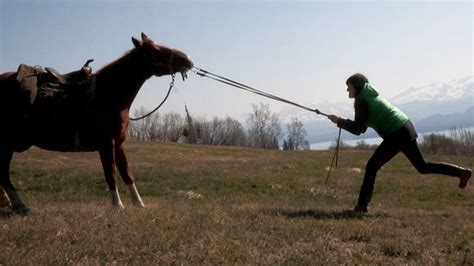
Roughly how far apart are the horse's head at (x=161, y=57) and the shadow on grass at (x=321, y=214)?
3.14m

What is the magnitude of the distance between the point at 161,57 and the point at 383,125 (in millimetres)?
4307

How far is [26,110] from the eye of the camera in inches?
288

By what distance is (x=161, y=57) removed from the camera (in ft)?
26.2

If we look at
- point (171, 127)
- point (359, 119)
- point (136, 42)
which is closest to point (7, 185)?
point (136, 42)

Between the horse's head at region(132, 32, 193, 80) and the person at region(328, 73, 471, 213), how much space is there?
3026 mm

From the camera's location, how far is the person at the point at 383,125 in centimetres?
827

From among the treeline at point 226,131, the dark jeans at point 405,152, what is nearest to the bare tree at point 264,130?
the treeline at point 226,131

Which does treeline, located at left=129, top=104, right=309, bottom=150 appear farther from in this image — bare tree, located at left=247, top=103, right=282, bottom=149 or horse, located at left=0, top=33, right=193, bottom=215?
horse, located at left=0, top=33, right=193, bottom=215

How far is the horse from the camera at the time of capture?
294 inches

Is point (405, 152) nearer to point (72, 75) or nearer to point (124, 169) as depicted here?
point (124, 169)

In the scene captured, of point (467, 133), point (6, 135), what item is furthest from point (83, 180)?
point (467, 133)

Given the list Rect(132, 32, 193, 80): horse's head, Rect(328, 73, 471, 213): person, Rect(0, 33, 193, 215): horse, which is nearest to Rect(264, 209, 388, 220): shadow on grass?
Rect(328, 73, 471, 213): person

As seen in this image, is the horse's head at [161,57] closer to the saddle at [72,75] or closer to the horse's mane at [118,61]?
the horse's mane at [118,61]

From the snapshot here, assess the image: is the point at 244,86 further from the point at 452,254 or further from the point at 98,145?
the point at 452,254
